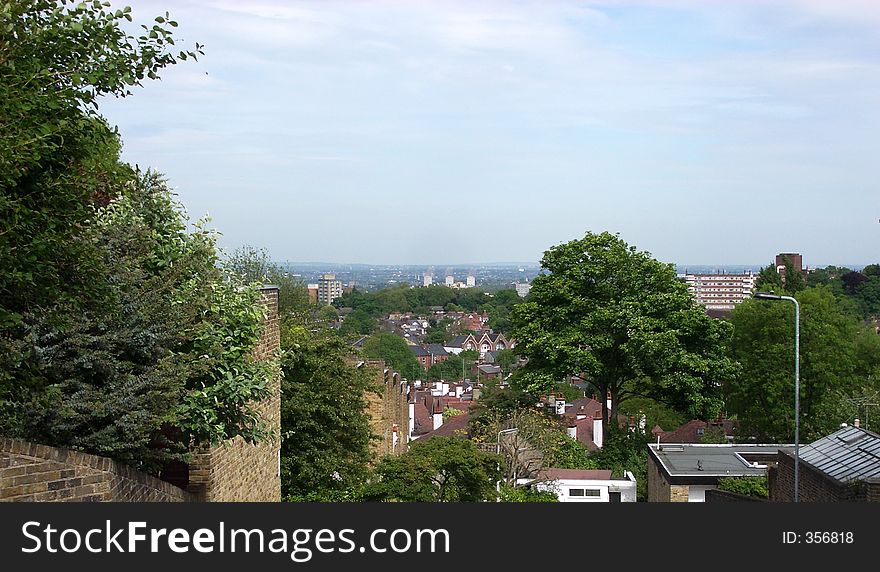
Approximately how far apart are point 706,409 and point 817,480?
16666 mm

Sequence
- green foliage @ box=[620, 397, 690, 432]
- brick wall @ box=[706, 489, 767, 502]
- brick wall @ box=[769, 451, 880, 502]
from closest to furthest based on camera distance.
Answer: brick wall @ box=[769, 451, 880, 502]
brick wall @ box=[706, 489, 767, 502]
green foliage @ box=[620, 397, 690, 432]

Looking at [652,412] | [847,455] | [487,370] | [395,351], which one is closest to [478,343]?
[487,370]

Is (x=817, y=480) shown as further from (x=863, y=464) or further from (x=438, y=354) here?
(x=438, y=354)

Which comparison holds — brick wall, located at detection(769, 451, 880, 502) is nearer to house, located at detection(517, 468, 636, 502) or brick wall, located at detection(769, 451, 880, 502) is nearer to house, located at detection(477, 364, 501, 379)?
house, located at detection(517, 468, 636, 502)

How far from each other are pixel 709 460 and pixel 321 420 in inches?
566

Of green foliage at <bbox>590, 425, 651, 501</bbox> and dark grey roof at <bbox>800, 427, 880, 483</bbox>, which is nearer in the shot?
dark grey roof at <bbox>800, 427, 880, 483</bbox>

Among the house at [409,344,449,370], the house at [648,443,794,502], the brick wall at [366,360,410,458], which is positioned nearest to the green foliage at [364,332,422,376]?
the house at [409,344,449,370]

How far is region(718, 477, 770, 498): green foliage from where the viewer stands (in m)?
24.5

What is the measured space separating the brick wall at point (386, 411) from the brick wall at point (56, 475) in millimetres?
16017

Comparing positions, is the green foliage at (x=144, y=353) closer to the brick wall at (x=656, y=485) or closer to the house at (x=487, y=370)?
the brick wall at (x=656, y=485)

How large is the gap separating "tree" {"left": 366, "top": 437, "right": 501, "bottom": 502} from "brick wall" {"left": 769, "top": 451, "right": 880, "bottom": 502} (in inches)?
209

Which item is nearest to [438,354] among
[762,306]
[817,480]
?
[762,306]

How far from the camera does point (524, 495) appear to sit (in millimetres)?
23875

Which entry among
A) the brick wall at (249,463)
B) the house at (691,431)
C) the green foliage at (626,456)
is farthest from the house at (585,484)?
the house at (691,431)
